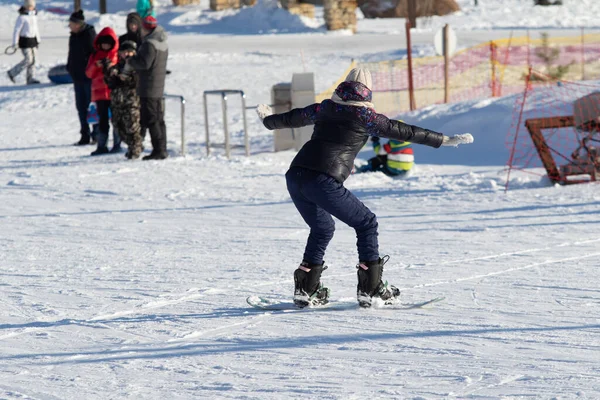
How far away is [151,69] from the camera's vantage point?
12.2 meters

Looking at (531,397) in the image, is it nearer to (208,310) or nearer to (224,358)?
(224,358)

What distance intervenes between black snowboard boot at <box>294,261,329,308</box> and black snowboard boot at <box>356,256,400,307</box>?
0.70 ft

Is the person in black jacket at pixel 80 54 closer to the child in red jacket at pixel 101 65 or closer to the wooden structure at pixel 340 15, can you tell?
the child in red jacket at pixel 101 65

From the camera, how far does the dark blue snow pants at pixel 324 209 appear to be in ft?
17.9

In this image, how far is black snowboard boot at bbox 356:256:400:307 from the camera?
574 cm

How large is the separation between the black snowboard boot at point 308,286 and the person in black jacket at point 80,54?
811 centimetres

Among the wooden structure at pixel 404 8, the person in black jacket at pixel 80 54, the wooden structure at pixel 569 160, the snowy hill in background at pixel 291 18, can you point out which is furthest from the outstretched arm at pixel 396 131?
the wooden structure at pixel 404 8

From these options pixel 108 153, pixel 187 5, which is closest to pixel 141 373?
pixel 108 153

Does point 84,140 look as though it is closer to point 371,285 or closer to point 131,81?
point 131,81

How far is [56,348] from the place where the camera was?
5094 millimetres

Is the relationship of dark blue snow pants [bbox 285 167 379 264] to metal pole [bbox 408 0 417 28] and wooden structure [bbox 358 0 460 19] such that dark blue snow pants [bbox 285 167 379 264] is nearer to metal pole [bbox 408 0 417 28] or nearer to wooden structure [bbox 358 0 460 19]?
metal pole [bbox 408 0 417 28]

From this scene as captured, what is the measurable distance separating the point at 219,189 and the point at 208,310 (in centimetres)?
520

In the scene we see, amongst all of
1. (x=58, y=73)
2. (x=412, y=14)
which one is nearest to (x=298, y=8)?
(x=412, y=14)

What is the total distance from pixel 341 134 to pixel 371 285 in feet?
2.84
